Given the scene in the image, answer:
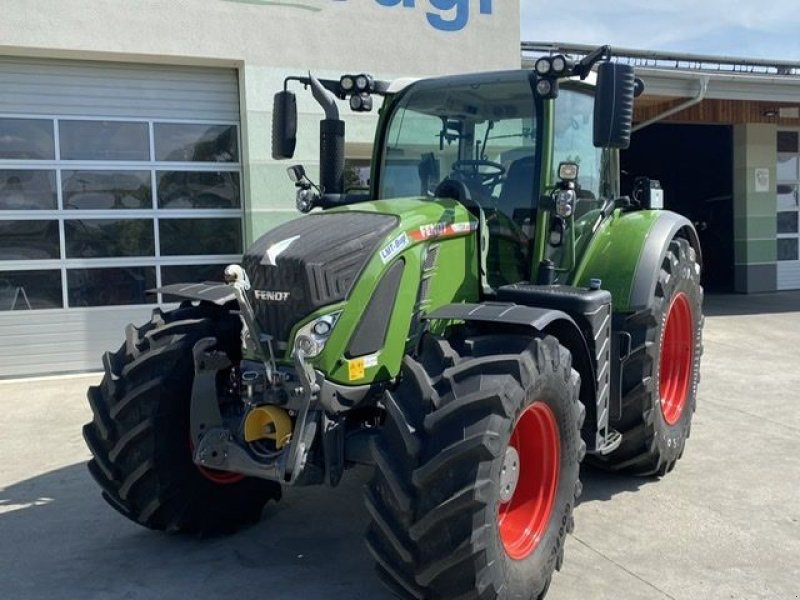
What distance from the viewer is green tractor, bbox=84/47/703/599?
301cm

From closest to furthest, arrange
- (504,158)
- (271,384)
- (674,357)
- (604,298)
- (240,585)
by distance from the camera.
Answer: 1. (271,384)
2. (240,585)
3. (604,298)
4. (504,158)
5. (674,357)

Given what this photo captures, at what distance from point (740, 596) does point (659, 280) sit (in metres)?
1.86

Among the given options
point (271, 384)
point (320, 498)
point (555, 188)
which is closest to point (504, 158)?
point (555, 188)

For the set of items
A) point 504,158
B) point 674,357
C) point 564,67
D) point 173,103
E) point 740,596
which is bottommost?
point 740,596

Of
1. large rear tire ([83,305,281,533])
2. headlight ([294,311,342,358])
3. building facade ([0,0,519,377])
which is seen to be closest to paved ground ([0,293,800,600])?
large rear tire ([83,305,281,533])

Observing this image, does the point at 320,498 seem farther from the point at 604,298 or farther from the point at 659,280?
the point at 659,280

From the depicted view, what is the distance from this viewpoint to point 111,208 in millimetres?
8781

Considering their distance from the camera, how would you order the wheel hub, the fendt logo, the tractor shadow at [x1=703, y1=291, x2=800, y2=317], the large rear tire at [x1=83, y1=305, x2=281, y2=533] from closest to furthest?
1. the wheel hub
2. the fendt logo
3. the large rear tire at [x1=83, y1=305, x2=281, y2=533]
4. the tractor shadow at [x1=703, y1=291, x2=800, y2=317]

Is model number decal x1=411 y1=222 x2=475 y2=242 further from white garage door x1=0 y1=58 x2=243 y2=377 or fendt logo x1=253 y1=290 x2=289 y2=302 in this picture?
white garage door x1=0 y1=58 x2=243 y2=377

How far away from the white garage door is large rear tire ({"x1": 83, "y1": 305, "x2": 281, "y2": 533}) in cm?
499

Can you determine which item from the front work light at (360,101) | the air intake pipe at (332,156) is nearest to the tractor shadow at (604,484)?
the air intake pipe at (332,156)

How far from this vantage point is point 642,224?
16.5 ft

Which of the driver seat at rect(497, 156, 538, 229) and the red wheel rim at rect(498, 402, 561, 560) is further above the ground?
the driver seat at rect(497, 156, 538, 229)

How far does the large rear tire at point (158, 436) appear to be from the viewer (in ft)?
12.5
